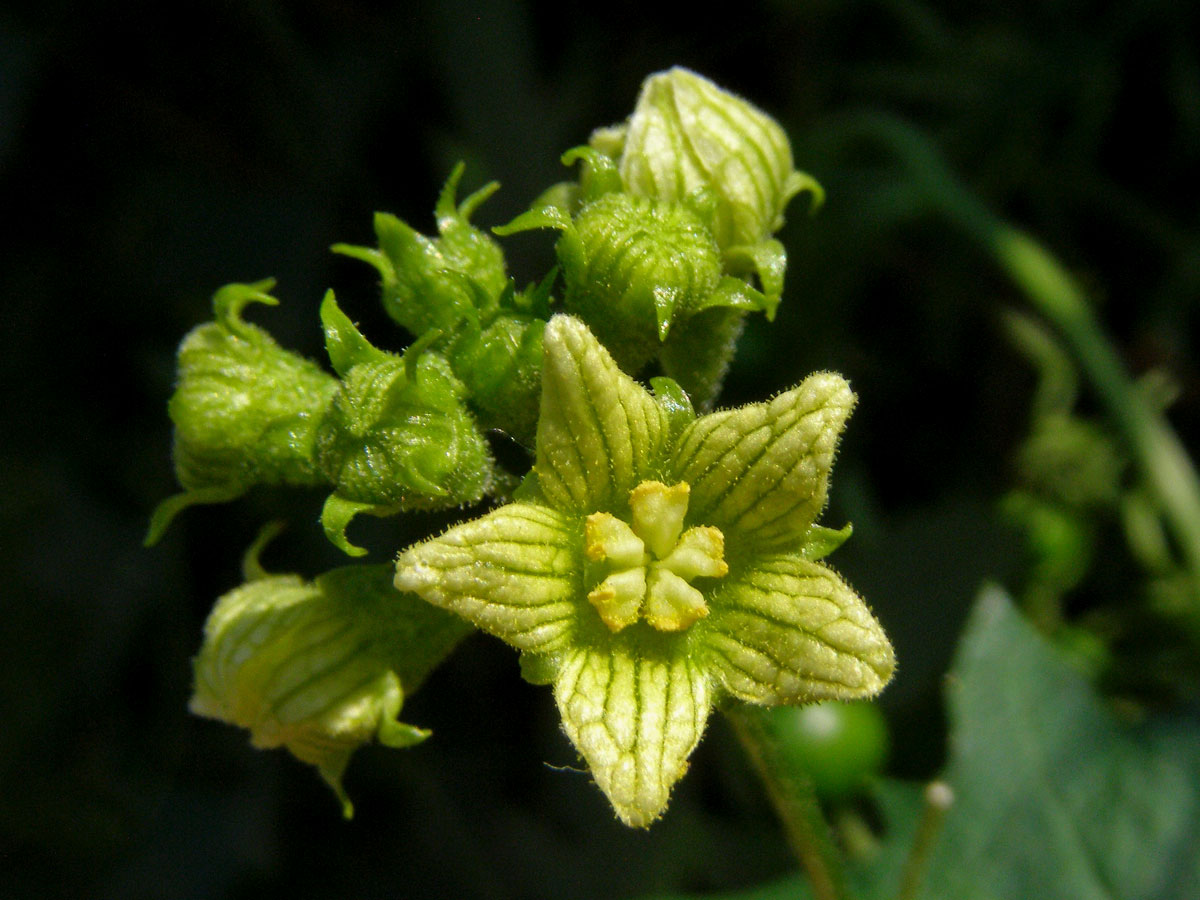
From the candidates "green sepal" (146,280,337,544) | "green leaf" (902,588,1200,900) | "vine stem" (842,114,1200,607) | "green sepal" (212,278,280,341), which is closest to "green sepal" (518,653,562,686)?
"green sepal" (146,280,337,544)

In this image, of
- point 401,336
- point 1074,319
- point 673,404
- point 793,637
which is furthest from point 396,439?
point 1074,319

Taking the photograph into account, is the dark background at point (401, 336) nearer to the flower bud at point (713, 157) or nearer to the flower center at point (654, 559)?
the flower bud at point (713, 157)

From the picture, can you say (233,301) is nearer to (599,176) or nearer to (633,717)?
(599,176)

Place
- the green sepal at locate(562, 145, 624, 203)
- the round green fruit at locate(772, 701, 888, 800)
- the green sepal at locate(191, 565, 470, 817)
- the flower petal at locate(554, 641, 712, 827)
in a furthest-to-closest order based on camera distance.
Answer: the round green fruit at locate(772, 701, 888, 800) → the green sepal at locate(562, 145, 624, 203) → the green sepal at locate(191, 565, 470, 817) → the flower petal at locate(554, 641, 712, 827)

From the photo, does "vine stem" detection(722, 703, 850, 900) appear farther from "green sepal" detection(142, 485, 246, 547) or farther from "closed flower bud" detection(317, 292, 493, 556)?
"green sepal" detection(142, 485, 246, 547)

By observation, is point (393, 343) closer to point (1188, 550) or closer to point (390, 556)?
point (390, 556)

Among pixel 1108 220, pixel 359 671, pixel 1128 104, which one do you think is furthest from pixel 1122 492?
pixel 359 671
